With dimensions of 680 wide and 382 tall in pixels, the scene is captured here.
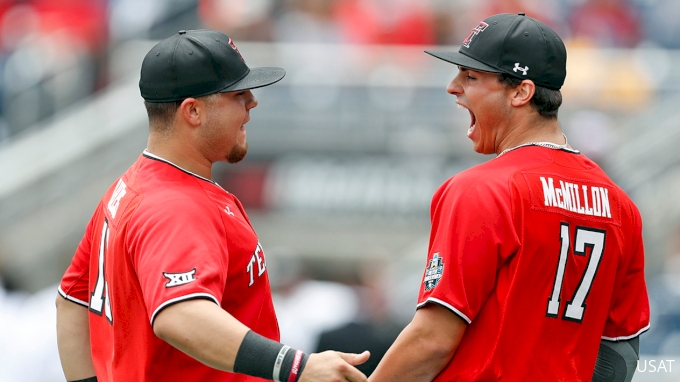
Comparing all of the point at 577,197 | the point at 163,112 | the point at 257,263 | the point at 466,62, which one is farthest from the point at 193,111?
the point at 577,197

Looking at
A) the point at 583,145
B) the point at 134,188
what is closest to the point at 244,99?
the point at 134,188

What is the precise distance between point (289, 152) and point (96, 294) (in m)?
6.38

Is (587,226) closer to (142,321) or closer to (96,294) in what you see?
(142,321)

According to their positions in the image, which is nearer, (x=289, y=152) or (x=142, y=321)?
(x=142, y=321)

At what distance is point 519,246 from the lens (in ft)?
9.09

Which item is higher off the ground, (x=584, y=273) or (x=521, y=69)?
(x=521, y=69)

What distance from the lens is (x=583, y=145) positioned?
8.62 meters

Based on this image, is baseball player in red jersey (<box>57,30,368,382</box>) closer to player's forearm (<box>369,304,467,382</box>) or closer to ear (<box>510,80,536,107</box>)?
player's forearm (<box>369,304,467,382</box>)

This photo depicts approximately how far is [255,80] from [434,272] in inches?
33.3

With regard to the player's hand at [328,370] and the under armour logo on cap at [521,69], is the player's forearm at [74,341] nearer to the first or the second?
the player's hand at [328,370]

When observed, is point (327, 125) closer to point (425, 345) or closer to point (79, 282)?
point (79, 282)

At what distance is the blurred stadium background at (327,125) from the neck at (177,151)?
16.0ft

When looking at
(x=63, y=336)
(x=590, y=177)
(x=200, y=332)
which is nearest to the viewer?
(x=200, y=332)

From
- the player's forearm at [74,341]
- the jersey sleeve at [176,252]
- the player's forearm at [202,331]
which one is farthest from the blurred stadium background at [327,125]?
the player's forearm at [202,331]
